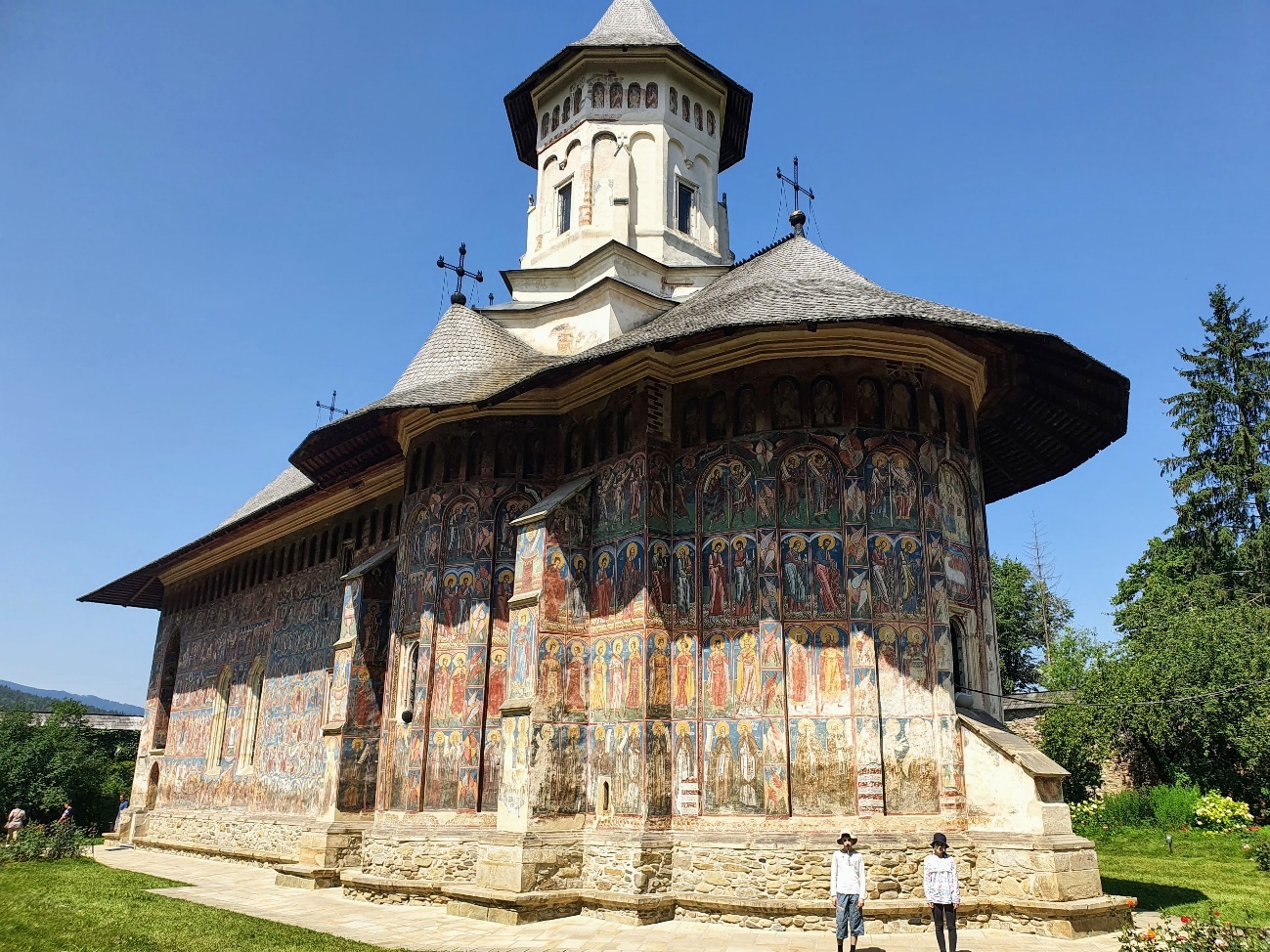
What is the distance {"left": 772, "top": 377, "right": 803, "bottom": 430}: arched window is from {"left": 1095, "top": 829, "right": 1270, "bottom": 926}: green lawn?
6483mm

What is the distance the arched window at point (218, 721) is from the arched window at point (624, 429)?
13.1m

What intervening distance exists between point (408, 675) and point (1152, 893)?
9650 mm

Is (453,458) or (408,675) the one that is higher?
(453,458)

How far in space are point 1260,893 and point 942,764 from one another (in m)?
4.52

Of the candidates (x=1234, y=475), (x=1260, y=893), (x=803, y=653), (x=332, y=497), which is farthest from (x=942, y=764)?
(x=1234, y=475)

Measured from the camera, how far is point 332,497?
707 inches

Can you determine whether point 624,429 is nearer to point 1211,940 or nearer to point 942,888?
point 942,888

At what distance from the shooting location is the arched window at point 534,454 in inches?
536

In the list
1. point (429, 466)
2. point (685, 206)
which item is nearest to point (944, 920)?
point (429, 466)

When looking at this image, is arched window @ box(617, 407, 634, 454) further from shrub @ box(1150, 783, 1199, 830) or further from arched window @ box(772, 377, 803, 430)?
shrub @ box(1150, 783, 1199, 830)

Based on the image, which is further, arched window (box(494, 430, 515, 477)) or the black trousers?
arched window (box(494, 430, 515, 477))

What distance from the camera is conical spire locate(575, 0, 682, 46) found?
18.8 m

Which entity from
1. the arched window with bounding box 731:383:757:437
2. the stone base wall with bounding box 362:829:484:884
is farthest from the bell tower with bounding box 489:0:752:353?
the stone base wall with bounding box 362:829:484:884

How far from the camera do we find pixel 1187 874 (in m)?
13.3
